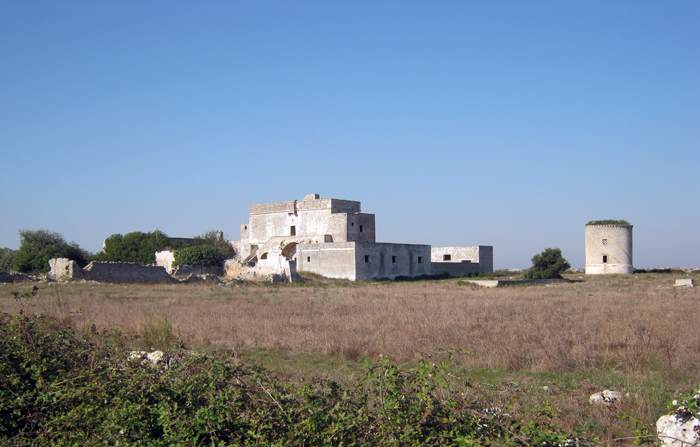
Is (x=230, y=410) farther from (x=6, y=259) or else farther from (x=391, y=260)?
(x=6, y=259)

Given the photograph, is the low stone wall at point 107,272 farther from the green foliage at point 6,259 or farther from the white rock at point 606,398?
the white rock at point 606,398

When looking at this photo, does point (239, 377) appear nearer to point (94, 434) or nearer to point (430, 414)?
point (94, 434)

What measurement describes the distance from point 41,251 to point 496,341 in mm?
34786

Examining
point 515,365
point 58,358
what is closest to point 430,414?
point 58,358

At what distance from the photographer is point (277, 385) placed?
557 centimetres

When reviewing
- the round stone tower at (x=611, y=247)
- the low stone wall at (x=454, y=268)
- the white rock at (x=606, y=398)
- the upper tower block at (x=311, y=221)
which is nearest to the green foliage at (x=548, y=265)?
the round stone tower at (x=611, y=247)

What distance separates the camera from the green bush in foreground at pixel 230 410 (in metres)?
4.58

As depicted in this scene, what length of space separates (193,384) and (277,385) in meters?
0.65

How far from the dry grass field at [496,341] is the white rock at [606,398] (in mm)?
87

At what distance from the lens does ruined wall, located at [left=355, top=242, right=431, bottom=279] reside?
125ft

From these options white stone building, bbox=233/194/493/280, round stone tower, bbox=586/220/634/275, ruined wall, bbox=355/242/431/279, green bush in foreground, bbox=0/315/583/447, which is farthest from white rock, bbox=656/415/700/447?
round stone tower, bbox=586/220/634/275

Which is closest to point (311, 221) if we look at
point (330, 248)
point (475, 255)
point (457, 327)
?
point (330, 248)

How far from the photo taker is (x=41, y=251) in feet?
Answer: 129

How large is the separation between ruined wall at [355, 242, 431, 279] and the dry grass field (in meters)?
20.3
